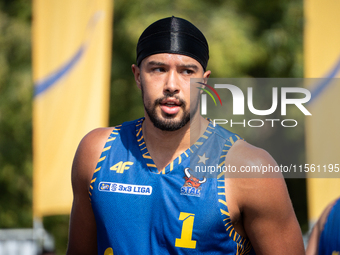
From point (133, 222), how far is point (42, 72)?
3797 mm

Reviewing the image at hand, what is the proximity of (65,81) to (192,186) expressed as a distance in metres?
3.79

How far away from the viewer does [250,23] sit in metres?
8.53

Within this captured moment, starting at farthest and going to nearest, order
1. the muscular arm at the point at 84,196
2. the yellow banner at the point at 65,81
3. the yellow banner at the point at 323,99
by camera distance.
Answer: the yellow banner at the point at 65,81
the yellow banner at the point at 323,99
the muscular arm at the point at 84,196

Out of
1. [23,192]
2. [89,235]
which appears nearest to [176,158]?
[89,235]

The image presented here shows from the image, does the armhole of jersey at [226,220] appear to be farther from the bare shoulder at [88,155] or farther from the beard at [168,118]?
the bare shoulder at [88,155]

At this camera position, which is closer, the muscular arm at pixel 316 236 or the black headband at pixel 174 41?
the black headband at pixel 174 41

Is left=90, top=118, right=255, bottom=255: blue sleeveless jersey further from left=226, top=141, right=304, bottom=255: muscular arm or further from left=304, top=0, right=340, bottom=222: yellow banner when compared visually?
left=304, top=0, right=340, bottom=222: yellow banner

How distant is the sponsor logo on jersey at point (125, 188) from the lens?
2162 millimetres

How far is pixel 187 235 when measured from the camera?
2.02 meters

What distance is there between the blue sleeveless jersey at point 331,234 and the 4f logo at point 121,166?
1277mm

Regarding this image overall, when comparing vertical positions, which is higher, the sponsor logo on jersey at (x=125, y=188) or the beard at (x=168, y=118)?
the beard at (x=168, y=118)

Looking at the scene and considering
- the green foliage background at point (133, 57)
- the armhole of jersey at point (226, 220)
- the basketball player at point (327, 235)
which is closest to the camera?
the armhole of jersey at point (226, 220)

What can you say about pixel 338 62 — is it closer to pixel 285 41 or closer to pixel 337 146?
pixel 337 146

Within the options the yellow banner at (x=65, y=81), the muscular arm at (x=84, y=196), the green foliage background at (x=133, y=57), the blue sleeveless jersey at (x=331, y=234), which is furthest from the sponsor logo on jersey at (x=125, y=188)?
the green foliage background at (x=133, y=57)
